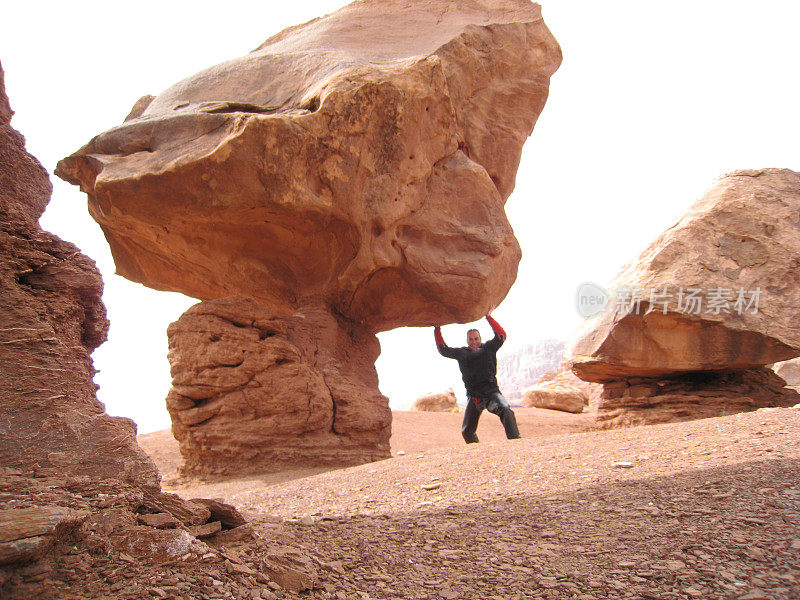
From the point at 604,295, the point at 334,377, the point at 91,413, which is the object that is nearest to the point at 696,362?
the point at 604,295

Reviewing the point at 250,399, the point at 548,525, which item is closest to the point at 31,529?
the point at 548,525

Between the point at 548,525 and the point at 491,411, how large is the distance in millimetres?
4067

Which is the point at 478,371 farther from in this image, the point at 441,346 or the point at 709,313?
the point at 709,313

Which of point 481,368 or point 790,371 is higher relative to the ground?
point 481,368

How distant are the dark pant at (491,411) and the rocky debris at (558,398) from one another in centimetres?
640

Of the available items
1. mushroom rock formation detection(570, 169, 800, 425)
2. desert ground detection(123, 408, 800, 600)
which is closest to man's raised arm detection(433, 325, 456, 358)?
desert ground detection(123, 408, 800, 600)

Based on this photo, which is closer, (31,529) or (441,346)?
(31,529)

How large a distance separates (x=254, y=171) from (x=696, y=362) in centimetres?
630

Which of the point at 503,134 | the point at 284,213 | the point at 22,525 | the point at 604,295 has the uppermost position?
the point at 503,134

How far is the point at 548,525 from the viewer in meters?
2.84

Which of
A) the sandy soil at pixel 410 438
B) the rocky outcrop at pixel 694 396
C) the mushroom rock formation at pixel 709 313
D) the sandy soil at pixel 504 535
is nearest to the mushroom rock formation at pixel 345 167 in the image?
the sandy soil at pixel 410 438

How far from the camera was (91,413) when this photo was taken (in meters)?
2.41

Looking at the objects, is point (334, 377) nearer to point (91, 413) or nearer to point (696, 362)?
point (91, 413)

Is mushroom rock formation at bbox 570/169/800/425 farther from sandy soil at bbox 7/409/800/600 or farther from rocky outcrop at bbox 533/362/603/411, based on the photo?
rocky outcrop at bbox 533/362/603/411
